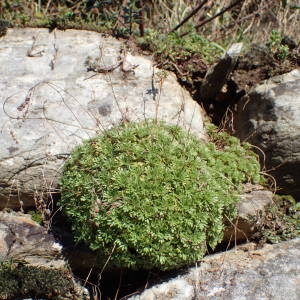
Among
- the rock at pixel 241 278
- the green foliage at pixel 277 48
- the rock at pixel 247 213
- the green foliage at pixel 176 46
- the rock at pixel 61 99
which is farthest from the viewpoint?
the green foliage at pixel 176 46

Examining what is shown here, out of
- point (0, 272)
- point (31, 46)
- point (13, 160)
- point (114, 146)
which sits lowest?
point (0, 272)

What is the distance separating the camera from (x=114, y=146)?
4.84 metres

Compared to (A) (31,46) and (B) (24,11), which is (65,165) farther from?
(B) (24,11)

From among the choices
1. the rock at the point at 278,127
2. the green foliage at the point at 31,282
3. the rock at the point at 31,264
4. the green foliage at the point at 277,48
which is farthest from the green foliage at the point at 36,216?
the green foliage at the point at 277,48

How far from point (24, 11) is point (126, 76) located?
8.20 ft

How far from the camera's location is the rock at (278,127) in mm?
5391

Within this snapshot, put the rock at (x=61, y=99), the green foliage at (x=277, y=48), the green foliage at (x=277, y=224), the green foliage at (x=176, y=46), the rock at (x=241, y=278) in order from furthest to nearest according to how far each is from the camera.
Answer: the green foliage at (x=176, y=46), the green foliage at (x=277, y=48), the rock at (x=61, y=99), the green foliage at (x=277, y=224), the rock at (x=241, y=278)

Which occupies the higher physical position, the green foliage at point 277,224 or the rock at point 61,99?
the rock at point 61,99

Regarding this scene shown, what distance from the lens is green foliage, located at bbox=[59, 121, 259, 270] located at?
14.5 feet

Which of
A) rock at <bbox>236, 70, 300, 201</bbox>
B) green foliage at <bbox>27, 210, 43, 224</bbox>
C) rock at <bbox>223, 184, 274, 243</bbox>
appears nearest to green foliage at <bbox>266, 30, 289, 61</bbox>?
rock at <bbox>236, 70, 300, 201</bbox>

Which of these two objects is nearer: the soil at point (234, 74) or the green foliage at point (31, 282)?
the green foliage at point (31, 282)

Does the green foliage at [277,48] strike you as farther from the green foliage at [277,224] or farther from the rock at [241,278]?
the rock at [241,278]

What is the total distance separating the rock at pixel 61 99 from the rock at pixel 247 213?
989 mm

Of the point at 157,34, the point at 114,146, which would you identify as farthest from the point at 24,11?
the point at 114,146
